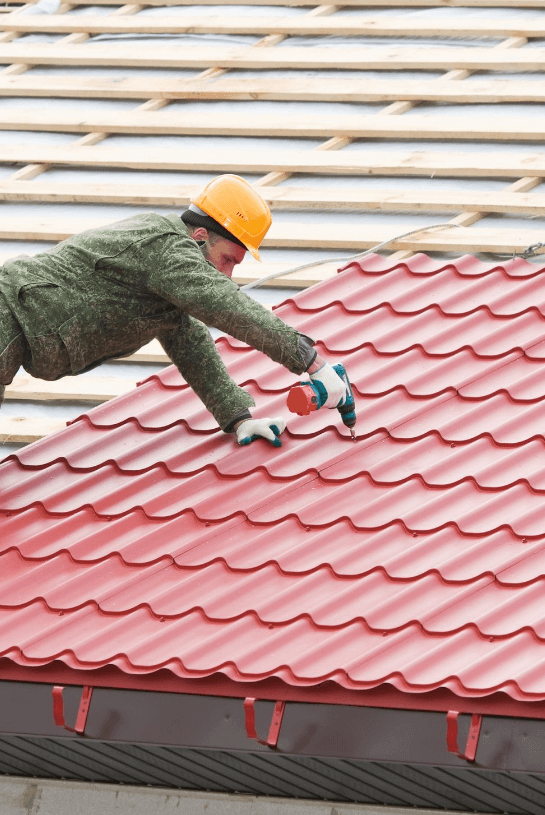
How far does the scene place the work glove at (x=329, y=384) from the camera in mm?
4523

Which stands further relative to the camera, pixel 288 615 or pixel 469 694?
pixel 288 615

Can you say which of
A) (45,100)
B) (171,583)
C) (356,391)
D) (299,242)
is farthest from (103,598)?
(45,100)

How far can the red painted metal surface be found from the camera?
3.61m

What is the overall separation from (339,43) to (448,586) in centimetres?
487

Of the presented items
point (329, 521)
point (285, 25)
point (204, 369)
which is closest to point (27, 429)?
point (204, 369)

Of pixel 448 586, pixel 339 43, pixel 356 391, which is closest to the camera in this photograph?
pixel 448 586

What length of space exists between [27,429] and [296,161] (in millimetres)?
2148

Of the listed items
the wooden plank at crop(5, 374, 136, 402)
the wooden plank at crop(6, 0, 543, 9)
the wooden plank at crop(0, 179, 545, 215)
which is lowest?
the wooden plank at crop(5, 374, 136, 402)

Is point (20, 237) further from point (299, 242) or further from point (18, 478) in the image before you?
point (18, 478)

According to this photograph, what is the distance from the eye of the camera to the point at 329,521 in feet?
13.9

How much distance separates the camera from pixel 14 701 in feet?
12.8

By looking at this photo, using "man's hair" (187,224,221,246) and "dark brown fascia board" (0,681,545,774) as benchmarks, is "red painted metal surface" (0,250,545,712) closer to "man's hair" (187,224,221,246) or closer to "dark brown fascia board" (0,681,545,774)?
"dark brown fascia board" (0,681,545,774)

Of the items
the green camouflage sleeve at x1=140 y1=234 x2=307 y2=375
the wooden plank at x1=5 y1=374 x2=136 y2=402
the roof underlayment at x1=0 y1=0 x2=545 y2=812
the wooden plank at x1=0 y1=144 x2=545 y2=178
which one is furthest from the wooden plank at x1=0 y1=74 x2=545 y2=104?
the green camouflage sleeve at x1=140 y1=234 x2=307 y2=375

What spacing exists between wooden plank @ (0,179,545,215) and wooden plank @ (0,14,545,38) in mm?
1549
